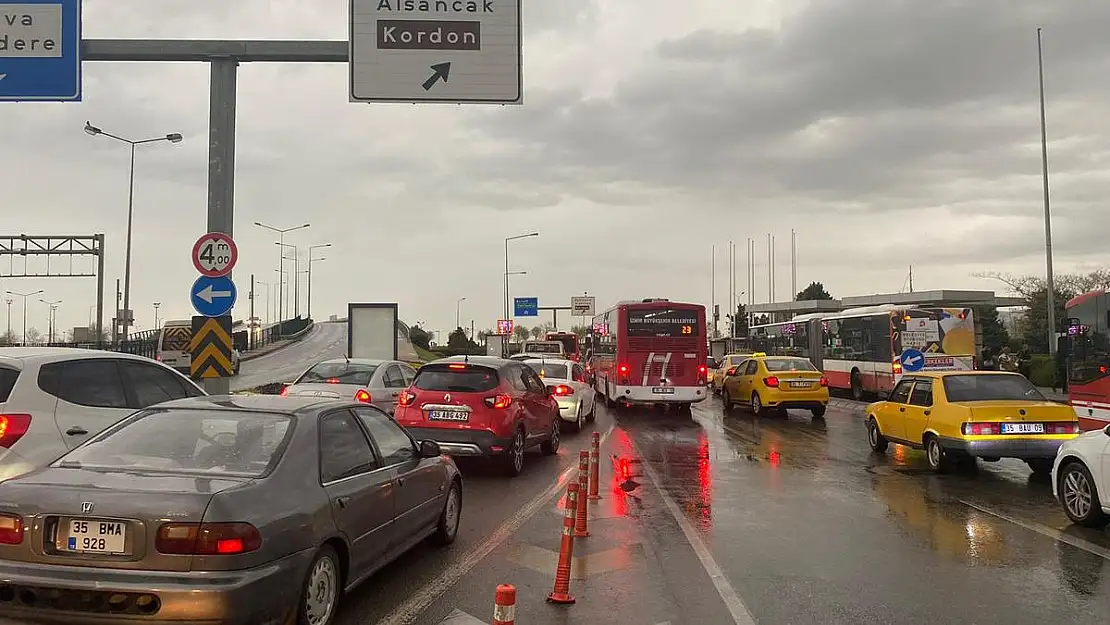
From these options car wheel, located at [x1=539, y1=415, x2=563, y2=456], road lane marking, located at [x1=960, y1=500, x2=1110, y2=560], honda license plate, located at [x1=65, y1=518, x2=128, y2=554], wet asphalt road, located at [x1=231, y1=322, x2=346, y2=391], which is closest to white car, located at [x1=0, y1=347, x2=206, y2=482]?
honda license plate, located at [x1=65, y1=518, x2=128, y2=554]

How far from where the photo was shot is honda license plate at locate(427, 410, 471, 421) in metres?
11.6

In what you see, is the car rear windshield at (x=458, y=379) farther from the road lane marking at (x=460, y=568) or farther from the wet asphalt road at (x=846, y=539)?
the road lane marking at (x=460, y=568)

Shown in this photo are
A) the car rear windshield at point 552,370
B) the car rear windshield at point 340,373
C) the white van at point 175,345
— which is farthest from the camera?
the white van at point 175,345

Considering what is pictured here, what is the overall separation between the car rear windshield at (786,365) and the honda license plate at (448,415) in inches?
481

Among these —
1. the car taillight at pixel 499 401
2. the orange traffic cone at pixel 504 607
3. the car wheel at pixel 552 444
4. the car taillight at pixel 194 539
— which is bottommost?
the car wheel at pixel 552 444

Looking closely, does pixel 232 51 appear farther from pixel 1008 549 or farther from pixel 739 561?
pixel 1008 549

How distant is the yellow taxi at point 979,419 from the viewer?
Answer: 11.2 meters

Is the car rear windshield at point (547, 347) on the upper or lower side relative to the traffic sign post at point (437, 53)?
lower

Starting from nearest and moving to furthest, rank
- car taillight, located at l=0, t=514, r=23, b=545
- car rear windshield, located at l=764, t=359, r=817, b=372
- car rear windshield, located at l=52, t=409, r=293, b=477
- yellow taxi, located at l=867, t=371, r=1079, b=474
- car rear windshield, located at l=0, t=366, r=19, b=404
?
car taillight, located at l=0, t=514, r=23, b=545
car rear windshield, located at l=52, t=409, r=293, b=477
car rear windshield, located at l=0, t=366, r=19, b=404
yellow taxi, located at l=867, t=371, r=1079, b=474
car rear windshield, located at l=764, t=359, r=817, b=372

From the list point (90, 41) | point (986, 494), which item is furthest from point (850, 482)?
point (90, 41)

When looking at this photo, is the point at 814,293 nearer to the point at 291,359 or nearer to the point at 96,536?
the point at 291,359

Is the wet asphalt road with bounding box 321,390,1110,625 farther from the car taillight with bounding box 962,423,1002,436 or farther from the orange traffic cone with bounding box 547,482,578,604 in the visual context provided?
the car taillight with bounding box 962,423,1002,436

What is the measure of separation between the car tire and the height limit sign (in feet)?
14.7

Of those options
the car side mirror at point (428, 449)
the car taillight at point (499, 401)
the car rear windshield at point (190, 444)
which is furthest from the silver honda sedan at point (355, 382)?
the car rear windshield at point (190, 444)
